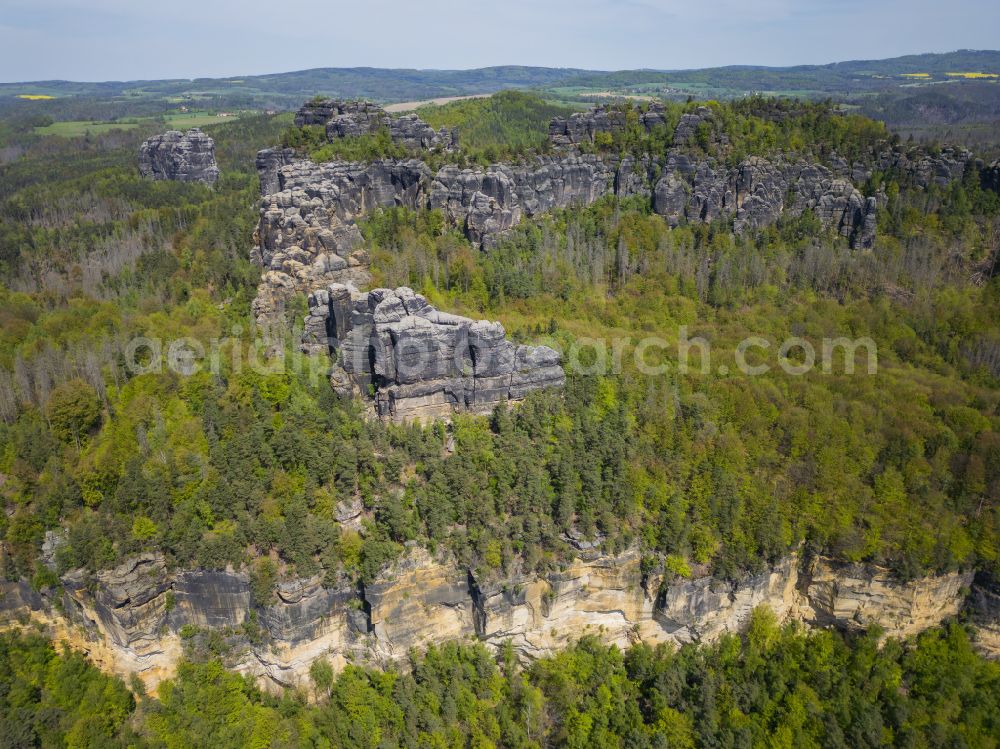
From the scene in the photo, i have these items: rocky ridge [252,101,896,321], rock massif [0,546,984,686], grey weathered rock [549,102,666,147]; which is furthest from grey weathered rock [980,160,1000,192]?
rock massif [0,546,984,686]

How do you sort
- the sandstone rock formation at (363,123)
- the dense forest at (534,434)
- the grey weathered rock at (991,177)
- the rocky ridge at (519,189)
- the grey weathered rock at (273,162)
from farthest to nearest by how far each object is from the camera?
the sandstone rock formation at (363,123), the grey weathered rock at (991,177), the grey weathered rock at (273,162), the rocky ridge at (519,189), the dense forest at (534,434)

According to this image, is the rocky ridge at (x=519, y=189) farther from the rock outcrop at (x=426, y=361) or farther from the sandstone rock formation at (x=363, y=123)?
the rock outcrop at (x=426, y=361)

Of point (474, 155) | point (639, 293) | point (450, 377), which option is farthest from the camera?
point (474, 155)

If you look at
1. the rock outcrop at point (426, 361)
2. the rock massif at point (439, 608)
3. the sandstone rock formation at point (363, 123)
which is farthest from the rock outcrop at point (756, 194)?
the rock massif at point (439, 608)

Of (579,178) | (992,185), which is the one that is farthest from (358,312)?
(992,185)

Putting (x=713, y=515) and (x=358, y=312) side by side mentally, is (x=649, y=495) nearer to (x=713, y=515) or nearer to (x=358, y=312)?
(x=713, y=515)
